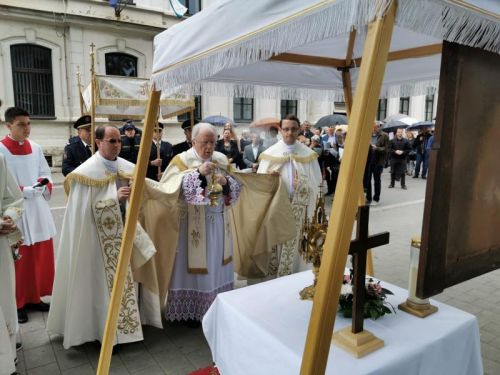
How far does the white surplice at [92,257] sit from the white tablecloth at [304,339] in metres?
1.18

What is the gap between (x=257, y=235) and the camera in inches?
168

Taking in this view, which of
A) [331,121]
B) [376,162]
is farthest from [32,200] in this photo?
[331,121]

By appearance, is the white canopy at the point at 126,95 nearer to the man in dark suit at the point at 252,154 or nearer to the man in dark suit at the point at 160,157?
the man in dark suit at the point at 160,157

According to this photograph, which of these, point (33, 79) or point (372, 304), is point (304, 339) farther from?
point (33, 79)

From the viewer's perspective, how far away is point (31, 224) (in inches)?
148

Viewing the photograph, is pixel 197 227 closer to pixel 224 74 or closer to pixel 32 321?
pixel 224 74

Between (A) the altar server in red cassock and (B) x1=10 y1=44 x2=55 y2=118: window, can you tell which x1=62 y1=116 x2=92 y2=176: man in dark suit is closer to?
(A) the altar server in red cassock

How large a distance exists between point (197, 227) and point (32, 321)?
180 centimetres

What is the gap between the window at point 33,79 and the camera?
14.0 meters

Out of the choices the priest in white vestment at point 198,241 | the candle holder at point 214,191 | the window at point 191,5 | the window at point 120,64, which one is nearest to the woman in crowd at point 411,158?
the window at point 191,5

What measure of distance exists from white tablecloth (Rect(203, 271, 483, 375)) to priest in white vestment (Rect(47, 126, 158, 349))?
1184 mm

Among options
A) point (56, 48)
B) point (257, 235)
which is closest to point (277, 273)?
point (257, 235)

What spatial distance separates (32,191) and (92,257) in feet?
3.55

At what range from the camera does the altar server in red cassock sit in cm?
364
